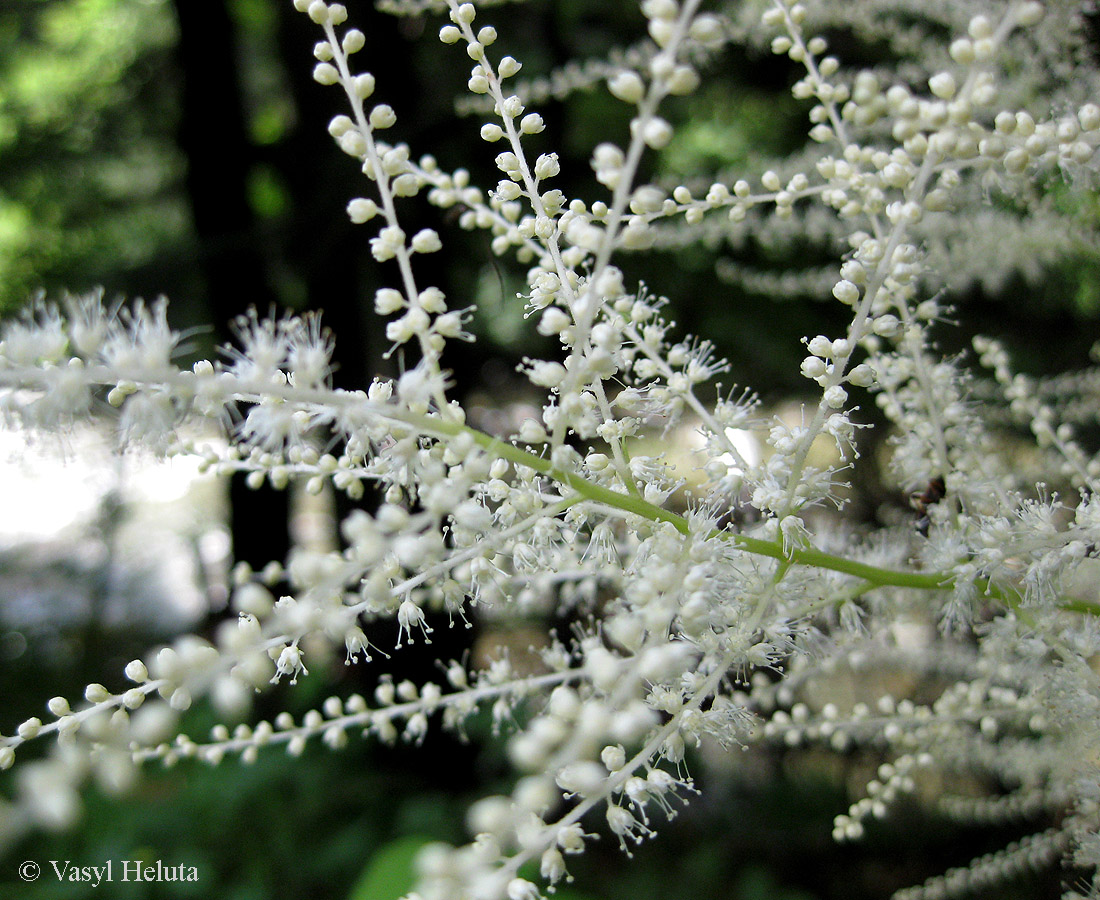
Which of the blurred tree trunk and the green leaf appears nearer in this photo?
the green leaf

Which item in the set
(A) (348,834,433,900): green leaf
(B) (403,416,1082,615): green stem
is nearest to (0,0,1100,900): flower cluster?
(B) (403,416,1082,615): green stem

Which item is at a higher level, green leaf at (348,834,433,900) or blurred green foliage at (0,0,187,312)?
blurred green foliage at (0,0,187,312)

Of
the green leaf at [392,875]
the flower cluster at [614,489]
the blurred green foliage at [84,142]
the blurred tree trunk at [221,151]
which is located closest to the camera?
the flower cluster at [614,489]

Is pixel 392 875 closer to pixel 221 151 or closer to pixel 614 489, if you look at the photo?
pixel 614 489

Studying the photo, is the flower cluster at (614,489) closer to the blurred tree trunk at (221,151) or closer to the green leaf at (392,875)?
the green leaf at (392,875)

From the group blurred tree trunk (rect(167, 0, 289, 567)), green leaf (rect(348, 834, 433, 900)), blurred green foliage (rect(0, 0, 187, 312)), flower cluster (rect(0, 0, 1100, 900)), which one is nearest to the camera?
flower cluster (rect(0, 0, 1100, 900))

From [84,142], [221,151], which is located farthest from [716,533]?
[84,142]

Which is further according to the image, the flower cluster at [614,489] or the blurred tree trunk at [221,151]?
the blurred tree trunk at [221,151]

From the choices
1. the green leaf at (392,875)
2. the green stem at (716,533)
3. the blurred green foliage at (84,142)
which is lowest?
the green leaf at (392,875)

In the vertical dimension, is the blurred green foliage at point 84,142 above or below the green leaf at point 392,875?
above

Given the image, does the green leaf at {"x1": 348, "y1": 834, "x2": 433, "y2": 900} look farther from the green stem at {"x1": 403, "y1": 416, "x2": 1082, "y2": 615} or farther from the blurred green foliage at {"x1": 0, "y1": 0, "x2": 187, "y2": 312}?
the blurred green foliage at {"x1": 0, "y1": 0, "x2": 187, "y2": 312}

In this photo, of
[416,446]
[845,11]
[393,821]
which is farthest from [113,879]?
[845,11]

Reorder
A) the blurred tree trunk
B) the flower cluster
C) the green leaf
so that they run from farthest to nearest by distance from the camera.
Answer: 1. the blurred tree trunk
2. the green leaf
3. the flower cluster

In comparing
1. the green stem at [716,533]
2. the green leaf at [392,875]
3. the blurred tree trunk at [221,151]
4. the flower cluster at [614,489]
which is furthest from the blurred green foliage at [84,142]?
the green stem at [716,533]
